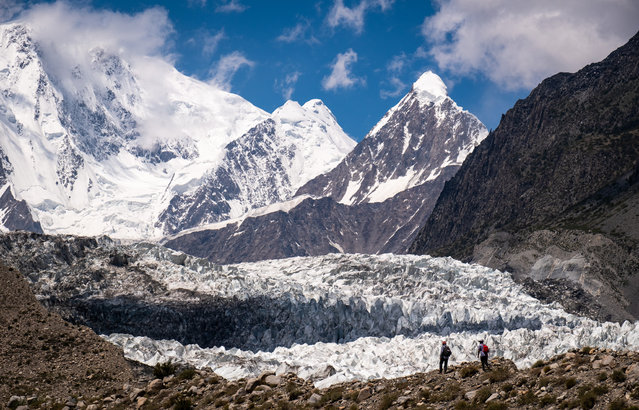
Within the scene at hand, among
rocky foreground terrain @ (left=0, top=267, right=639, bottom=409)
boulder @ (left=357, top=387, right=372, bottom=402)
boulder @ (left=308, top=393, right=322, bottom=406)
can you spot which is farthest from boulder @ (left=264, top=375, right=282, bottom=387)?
boulder @ (left=357, top=387, right=372, bottom=402)

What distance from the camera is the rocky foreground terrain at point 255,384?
3628cm

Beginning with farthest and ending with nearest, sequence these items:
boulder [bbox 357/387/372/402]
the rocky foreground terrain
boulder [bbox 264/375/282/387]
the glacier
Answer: the glacier
boulder [bbox 264/375/282/387]
boulder [bbox 357/387/372/402]
the rocky foreground terrain

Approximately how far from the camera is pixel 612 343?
122 metres

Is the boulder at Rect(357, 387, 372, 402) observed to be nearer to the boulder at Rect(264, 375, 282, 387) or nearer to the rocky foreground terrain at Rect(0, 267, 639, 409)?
the rocky foreground terrain at Rect(0, 267, 639, 409)

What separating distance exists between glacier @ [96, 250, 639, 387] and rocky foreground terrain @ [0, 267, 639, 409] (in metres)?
22.2

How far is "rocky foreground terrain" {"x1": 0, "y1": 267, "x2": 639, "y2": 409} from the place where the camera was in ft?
119

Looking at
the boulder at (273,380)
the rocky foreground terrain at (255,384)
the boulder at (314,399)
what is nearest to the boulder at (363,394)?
the rocky foreground terrain at (255,384)

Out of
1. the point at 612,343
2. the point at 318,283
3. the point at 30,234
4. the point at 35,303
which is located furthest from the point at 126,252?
the point at 612,343

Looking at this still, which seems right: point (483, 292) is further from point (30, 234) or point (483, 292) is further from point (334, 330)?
point (30, 234)

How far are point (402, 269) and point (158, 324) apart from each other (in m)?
67.7

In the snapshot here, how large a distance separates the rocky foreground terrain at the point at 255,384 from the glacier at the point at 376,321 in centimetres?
2224

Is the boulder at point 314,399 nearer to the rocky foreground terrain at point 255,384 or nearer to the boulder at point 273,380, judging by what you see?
the rocky foreground terrain at point 255,384

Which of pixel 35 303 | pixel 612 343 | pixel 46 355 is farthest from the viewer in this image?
pixel 612 343

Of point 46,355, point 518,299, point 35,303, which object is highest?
point 518,299
